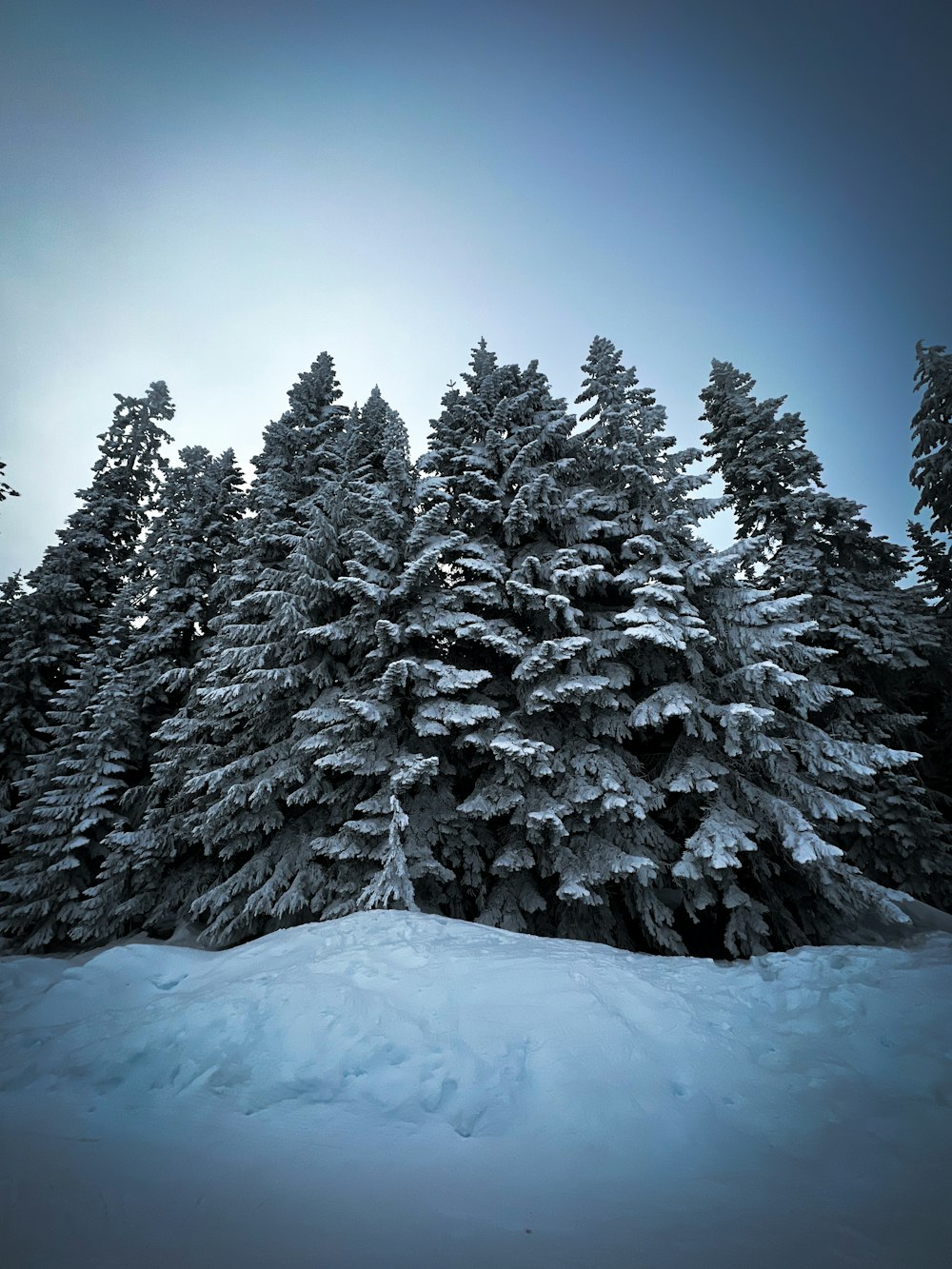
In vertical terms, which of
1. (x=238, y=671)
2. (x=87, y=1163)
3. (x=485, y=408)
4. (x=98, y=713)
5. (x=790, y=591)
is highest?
(x=485, y=408)

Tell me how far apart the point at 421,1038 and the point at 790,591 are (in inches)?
478

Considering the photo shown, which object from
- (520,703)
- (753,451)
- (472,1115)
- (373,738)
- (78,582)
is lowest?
(472,1115)

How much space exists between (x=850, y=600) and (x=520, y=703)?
8.70 metres

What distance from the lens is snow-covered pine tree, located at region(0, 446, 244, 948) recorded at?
10891 mm

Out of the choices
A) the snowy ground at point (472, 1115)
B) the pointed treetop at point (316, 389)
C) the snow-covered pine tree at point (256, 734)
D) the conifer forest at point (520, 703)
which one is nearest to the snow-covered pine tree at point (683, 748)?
the conifer forest at point (520, 703)

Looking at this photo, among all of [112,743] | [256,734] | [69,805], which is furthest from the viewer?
[112,743]

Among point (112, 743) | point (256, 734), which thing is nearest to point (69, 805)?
point (112, 743)

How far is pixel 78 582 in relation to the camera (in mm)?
16797

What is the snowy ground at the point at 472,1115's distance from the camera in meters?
1.99

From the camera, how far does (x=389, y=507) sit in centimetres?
933

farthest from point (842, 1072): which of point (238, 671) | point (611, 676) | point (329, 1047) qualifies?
point (238, 671)

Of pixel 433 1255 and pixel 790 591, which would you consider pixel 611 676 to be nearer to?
pixel 790 591

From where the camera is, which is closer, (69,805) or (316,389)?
(69,805)

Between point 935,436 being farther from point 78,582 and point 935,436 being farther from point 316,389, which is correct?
point 78,582
